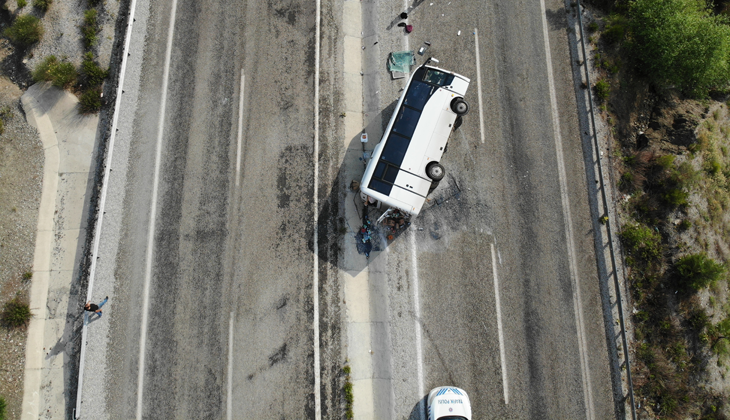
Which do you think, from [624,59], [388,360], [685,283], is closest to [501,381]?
[388,360]

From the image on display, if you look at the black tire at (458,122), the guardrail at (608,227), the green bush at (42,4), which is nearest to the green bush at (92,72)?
the green bush at (42,4)

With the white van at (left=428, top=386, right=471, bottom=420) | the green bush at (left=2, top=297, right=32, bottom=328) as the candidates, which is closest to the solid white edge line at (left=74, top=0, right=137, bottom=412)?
the green bush at (left=2, top=297, right=32, bottom=328)

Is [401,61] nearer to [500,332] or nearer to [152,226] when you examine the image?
[500,332]

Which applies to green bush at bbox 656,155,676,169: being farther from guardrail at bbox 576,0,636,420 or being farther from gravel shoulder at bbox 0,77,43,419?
gravel shoulder at bbox 0,77,43,419

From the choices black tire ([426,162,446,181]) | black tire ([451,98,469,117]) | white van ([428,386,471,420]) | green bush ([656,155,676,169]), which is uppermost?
black tire ([451,98,469,117])

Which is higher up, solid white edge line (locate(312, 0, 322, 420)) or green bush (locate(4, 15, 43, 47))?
green bush (locate(4, 15, 43, 47))

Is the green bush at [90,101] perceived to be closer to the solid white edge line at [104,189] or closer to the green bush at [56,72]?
the green bush at [56,72]

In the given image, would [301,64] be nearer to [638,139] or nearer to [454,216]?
[454,216]
